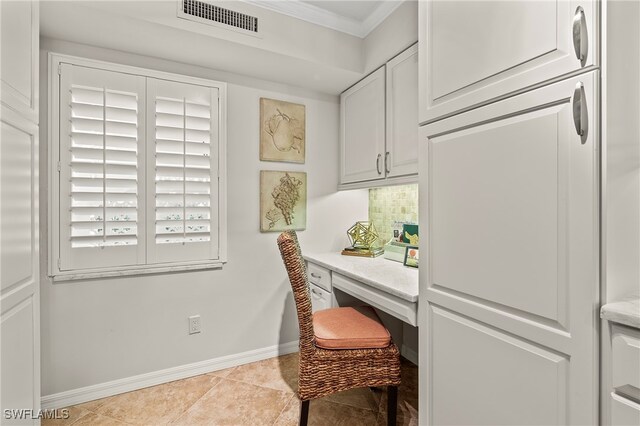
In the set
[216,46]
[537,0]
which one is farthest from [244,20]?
[537,0]

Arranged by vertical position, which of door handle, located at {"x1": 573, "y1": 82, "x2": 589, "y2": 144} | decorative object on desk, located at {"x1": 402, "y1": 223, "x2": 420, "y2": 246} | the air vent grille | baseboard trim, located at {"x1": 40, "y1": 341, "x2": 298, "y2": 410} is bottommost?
baseboard trim, located at {"x1": 40, "y1": 341, "x2": 298, "y2": 410}

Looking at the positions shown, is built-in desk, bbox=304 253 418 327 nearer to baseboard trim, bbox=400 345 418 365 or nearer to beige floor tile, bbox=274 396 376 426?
beige floor tile, bbox=274 396 376 426

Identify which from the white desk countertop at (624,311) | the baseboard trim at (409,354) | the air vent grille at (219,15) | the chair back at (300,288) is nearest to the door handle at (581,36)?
the white desk countertop at (624,311)

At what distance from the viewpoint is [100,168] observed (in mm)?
1993

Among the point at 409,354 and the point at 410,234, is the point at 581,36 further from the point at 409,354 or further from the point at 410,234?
the point at 409,354

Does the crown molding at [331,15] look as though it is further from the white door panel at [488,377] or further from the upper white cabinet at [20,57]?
the white door panel at [488,377]

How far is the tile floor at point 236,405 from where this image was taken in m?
1.81

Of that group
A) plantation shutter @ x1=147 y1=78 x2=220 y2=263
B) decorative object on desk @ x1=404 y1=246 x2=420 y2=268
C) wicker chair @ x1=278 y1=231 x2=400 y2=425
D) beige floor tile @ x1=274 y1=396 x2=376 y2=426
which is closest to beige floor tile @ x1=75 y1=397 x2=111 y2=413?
plantation shutter @ x1=147 y1=78 x2=220 y2=263

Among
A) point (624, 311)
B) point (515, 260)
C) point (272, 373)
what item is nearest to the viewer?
point (624, 311)

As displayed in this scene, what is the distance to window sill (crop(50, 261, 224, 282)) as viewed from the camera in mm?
1935

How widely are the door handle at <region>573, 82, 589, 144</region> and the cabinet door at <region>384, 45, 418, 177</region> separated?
3.65 ft

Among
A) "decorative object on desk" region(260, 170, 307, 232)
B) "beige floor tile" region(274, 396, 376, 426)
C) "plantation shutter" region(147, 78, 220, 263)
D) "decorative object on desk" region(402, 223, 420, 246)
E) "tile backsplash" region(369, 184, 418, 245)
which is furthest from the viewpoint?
"decorative object on desk" region(260, 170, 307, 232)

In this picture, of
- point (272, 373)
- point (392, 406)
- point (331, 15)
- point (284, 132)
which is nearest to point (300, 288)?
point (392, 406)

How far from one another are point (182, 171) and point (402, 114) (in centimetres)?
156
